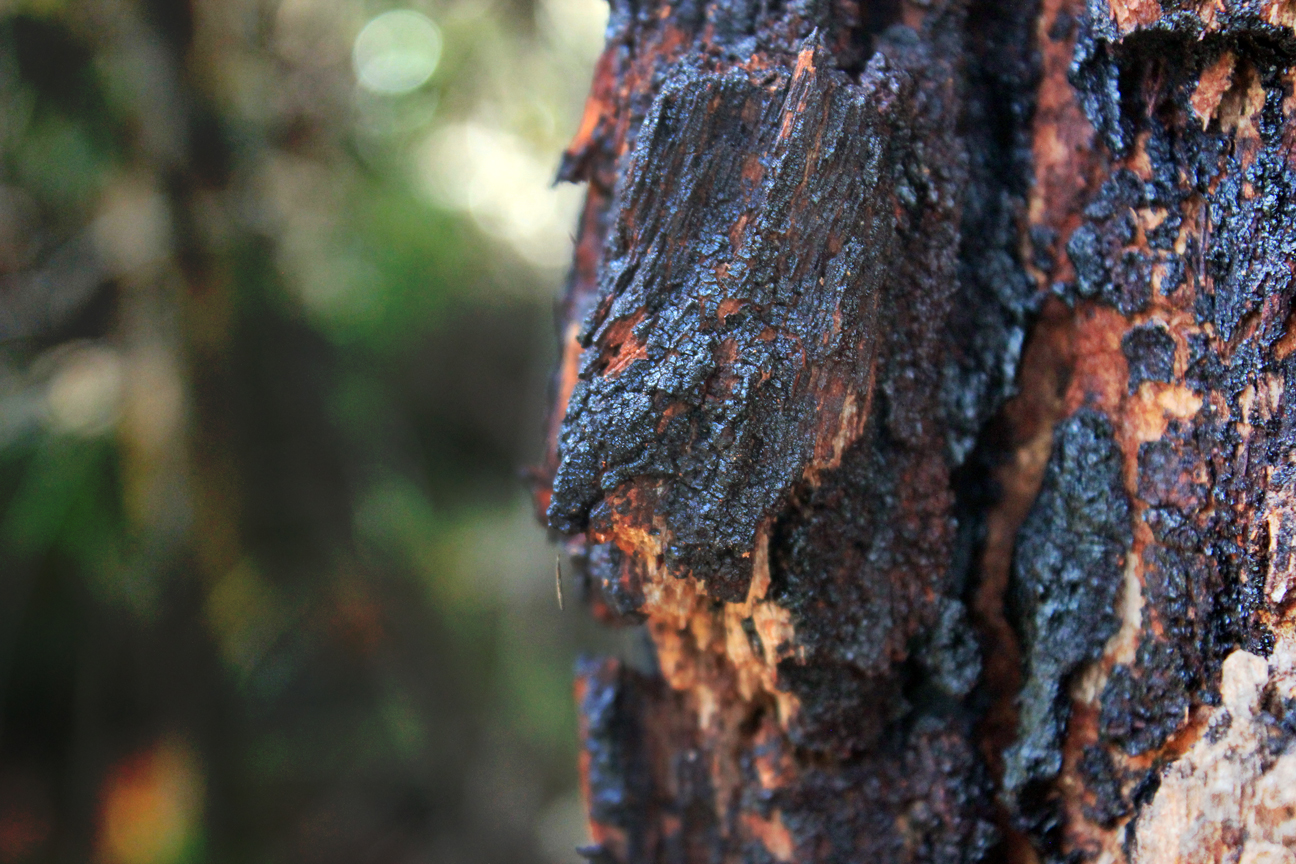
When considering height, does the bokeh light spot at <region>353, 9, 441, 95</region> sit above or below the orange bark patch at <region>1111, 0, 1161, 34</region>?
above

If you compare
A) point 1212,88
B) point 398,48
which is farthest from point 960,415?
point 398,48

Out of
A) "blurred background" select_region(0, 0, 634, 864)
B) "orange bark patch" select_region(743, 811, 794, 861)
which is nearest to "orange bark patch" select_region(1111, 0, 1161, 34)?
"orange bark patch" select_region(743, 811, 794, 861)

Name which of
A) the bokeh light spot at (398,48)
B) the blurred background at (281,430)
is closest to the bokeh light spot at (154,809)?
the blurred background at (281,430)

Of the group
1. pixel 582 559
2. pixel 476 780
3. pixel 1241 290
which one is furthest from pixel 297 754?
pixel 1241 290

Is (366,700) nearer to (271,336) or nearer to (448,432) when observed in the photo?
(448,432)

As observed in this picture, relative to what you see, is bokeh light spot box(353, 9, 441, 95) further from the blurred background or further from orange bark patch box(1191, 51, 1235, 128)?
orange bark patch box(1191, 51, 1235, 128)

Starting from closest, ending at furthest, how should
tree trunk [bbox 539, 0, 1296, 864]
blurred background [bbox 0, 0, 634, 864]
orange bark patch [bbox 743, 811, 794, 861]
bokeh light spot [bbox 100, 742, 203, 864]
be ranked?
tree trunk [bbox 539, 0, 1296, 864] < orange bark patch [bbox 743, 811, 794, 861] < blurred background [bbox 0, 0, 634, 864] < bokeh light spot [bbox 100, 742, 203, 864]

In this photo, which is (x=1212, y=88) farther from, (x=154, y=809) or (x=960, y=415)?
(x=154, y=809)
